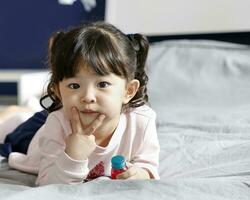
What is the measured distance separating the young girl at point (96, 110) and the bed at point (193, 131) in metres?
0.10

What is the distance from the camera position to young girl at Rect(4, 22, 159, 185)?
2.94 ft

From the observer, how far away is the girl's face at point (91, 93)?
888 millimetres

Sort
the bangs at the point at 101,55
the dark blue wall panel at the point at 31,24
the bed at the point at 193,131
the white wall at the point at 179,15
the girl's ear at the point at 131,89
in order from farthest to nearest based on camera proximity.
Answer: the dark blue wall panel at the point at 31,24 → the white wall at the point at 179,15 → the girl's ear at the point at 131,89 → the bangs at the point at 101,55 → the bed at the point at 193,131

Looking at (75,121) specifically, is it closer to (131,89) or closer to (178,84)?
(131,89)

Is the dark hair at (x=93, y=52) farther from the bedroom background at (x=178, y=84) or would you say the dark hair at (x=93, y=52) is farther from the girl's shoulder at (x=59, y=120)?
the bedroom background at (x=178, y=84)

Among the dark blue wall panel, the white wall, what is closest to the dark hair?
the white wall

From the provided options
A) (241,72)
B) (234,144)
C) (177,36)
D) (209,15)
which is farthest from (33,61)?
(234,144)

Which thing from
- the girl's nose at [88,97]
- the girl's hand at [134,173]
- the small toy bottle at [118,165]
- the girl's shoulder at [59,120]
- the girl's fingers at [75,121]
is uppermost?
the girl's nose at [88,97]

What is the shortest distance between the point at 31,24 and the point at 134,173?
187 centimetres

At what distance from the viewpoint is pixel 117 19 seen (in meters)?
2.38

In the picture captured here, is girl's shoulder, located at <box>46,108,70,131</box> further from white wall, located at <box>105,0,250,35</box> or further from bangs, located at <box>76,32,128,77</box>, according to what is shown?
white wall, located at <box>105,0,250,35</box>

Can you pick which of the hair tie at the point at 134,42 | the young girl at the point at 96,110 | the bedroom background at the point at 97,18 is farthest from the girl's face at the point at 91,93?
the bedroom background at the point at 97,18

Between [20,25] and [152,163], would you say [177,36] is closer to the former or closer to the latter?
[20,25]

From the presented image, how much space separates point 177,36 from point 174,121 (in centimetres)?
104
